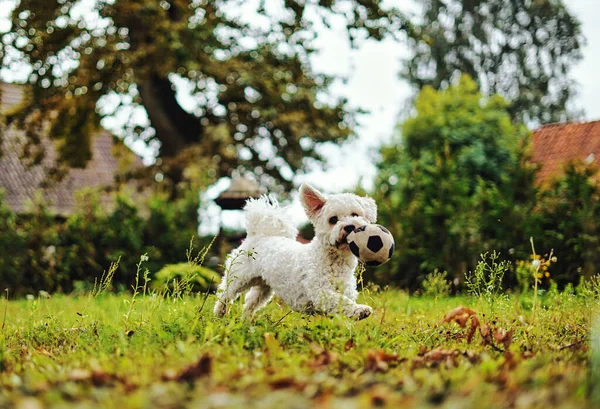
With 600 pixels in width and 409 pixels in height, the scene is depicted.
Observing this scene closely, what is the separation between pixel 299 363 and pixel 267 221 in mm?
2334

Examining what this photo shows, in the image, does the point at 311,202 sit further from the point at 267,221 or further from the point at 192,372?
the point at 192,372

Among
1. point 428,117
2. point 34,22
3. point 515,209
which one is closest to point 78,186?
point 34,22

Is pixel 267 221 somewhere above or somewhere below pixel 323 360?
above

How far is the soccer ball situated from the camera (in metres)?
4.32

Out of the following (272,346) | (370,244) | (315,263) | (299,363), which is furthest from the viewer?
(315,263)

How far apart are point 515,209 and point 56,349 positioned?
6.84m

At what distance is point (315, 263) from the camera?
4602 mm

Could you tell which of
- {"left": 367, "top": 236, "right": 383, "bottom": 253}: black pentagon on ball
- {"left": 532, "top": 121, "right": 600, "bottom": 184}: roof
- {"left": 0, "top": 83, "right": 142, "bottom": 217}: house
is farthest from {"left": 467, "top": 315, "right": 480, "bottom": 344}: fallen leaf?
{"left": 0, "top": 83, "right": 142, "bottom": 217}: house

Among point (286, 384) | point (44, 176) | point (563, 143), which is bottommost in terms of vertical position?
point (44, 176)

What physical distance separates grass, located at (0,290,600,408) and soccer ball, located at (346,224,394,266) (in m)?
0.45

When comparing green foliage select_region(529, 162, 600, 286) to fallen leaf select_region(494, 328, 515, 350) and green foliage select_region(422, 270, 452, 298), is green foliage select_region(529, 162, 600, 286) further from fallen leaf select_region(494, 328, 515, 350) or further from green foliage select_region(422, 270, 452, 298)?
fallen leaf select_region(494, 328, 515, 350)

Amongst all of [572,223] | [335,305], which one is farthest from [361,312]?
[572,223]

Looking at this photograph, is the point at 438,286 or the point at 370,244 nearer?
the point at 370,244

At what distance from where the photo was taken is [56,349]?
14.1 ft
